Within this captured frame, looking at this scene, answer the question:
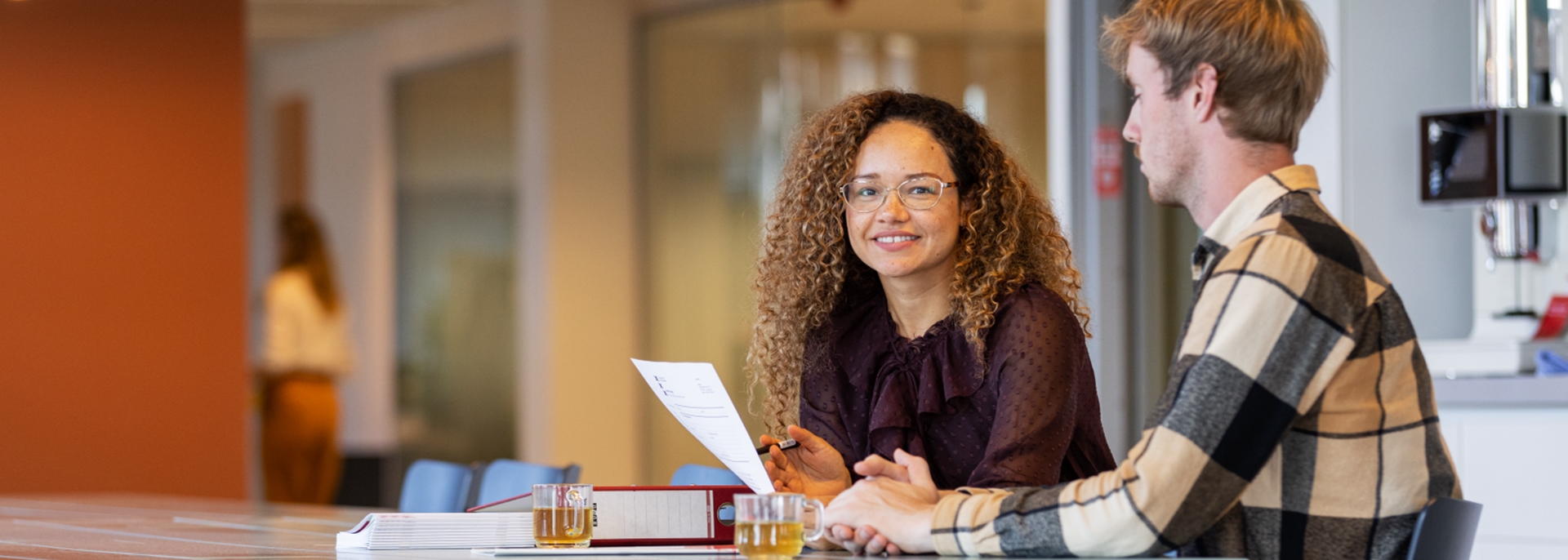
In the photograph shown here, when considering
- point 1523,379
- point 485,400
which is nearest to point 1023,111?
point 485,400

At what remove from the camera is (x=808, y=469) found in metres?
2.07

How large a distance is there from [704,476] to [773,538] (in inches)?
35.4

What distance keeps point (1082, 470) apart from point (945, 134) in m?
0.53

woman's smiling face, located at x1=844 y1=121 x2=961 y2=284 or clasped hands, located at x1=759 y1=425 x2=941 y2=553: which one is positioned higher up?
woman's smiling face, located at x1=844 y1=121 x2=961 y2=284

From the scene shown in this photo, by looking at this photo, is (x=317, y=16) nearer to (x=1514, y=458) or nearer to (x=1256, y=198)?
(x=1514, y=458)

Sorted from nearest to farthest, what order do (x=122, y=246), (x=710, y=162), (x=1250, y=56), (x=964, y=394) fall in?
Answer: (x=1250, y=56) → (x=964, y=394) → (x=122, y=246) → (x=710, y=162)

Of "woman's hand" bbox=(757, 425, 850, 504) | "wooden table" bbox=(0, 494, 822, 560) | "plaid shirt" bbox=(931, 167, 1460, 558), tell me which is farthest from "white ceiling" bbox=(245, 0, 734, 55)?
"plaid shirt" bbox=(931, 167, 1460, 558)

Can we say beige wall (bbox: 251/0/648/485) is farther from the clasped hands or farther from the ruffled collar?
the clasped hands

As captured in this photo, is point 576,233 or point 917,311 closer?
point 917,311

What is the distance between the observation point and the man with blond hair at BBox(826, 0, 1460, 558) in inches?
58.0

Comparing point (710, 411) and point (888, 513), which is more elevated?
point (710, 411)

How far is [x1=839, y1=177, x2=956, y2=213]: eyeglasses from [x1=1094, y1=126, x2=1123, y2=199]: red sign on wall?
7.23 feet

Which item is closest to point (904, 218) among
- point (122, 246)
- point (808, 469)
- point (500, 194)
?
point (808, 469)

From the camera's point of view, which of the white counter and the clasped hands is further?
the white counter
